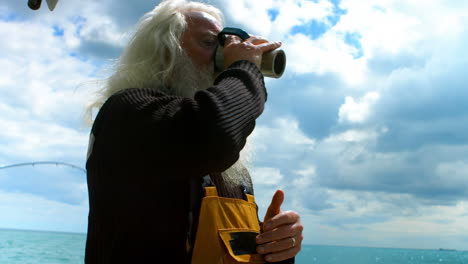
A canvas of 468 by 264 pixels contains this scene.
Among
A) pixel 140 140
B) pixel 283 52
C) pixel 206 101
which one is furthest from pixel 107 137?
pixel 283 52

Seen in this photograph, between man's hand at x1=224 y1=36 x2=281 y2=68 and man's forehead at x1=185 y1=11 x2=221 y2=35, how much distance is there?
1.58 ft

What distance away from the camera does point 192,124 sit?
1274mm

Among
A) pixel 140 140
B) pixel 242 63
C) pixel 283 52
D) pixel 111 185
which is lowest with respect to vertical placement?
pixel 111 185

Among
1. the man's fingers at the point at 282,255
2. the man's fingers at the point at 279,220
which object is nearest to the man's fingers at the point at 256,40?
the man's fingers at the point at 279,220

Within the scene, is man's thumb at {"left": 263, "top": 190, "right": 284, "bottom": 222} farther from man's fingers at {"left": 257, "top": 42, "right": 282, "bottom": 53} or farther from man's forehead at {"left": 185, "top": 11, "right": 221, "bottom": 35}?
man's forehead at {"left": 185, "top": 11, "right": 221, "bottom": 35}

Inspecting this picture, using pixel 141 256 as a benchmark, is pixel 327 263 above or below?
below

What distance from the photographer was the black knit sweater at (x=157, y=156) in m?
1.27

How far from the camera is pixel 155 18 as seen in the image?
7.28 feet

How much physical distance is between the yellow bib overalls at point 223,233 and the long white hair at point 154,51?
55cm

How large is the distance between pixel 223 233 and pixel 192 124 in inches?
16.2

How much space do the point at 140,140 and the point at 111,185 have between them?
0.20 metres

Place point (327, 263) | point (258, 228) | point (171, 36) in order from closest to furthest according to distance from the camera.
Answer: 1. point (258, 228)
2. point (171, 36)
3. point (327, 263)

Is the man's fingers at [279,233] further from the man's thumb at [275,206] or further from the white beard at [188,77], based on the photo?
the white beard at [188,77]

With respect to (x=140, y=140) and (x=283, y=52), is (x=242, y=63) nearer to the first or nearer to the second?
(x=283, y=52)
